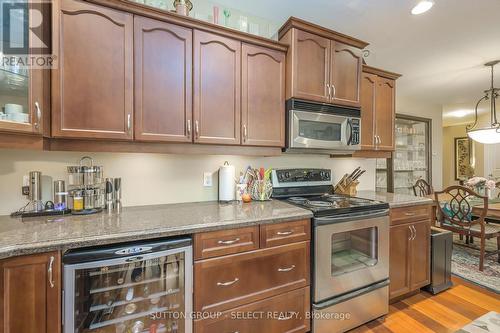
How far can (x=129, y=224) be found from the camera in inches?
49.2

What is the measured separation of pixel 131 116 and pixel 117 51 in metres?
0.40

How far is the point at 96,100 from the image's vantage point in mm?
1356

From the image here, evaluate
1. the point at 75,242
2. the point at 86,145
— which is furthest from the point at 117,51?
the point at 75,242

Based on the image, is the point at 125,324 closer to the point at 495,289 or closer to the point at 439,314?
the point at 439,314

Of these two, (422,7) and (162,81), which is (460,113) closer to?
(422,7)

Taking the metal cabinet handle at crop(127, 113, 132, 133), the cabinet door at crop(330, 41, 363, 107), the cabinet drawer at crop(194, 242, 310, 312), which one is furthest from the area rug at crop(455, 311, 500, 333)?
the metal cabinet handle at crop(127, 113, 132, 133)

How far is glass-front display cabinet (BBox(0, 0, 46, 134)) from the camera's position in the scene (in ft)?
3.90

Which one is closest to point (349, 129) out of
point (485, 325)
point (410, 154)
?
point (485, 325)

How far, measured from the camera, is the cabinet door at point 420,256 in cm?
209

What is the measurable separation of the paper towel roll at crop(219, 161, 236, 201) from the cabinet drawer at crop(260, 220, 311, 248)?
586 millimetres

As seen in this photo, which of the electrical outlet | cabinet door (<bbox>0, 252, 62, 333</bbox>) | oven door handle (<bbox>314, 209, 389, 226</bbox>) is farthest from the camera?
the electrical outlet

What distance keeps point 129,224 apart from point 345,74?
2118 millimetres

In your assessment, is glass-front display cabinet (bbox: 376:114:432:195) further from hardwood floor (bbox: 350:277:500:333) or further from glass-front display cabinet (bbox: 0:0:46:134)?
glass-front display cabinet (bbox: 0:0:46:134)

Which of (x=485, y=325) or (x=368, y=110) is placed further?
(x=368, y=110)
